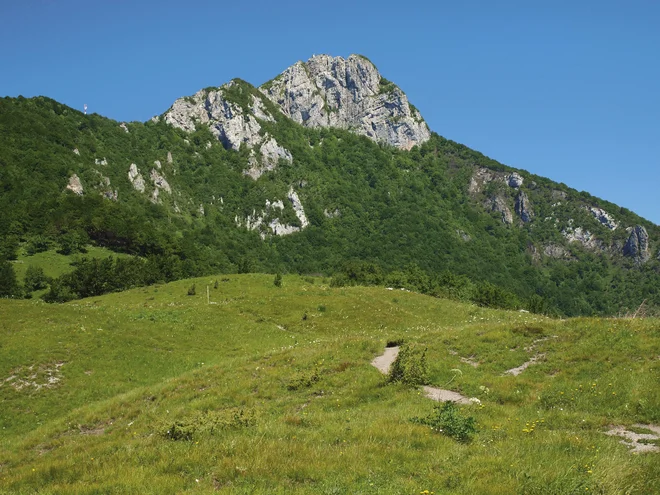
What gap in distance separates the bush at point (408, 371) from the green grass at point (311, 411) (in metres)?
0.52

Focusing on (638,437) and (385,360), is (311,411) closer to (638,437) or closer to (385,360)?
(385,360)

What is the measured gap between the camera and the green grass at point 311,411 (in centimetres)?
955

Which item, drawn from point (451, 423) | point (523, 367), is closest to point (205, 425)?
point (451, 423)

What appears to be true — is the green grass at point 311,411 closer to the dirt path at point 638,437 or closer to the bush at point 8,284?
the dirt path at point 638,437

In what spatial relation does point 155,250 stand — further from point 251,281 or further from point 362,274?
point 251,281

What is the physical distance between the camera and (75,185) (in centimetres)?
16838

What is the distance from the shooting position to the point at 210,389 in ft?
69.8

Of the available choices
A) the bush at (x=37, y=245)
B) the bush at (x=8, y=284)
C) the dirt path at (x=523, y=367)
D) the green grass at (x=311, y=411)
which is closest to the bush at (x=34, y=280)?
the bush at (x=8, y=284)

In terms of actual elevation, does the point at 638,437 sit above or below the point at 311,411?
above

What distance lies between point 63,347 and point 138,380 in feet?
20.9

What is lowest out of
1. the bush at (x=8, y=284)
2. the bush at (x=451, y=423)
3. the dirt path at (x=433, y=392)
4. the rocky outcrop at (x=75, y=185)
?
the dirt path at (x=433, y=392)

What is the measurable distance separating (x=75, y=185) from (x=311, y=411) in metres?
180

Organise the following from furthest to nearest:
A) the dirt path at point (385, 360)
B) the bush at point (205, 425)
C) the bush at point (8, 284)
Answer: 1. the bush at point (8, 284)
2. the dirt path at point (385, 360)
3. the bush at point (205, 425)

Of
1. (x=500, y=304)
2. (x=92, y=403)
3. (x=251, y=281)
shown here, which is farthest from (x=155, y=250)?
(x=92, y=403)
